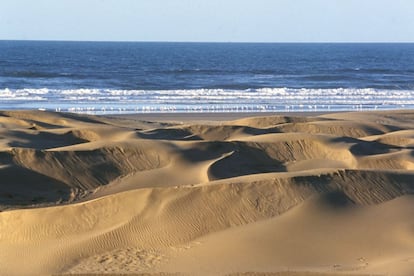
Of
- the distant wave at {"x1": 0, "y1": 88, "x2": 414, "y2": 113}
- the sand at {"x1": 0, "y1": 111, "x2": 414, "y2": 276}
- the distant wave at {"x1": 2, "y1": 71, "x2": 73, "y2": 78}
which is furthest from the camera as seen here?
the distant wave at {"x1": 2, "y1": 71, "x2": 73, "y2": 78}

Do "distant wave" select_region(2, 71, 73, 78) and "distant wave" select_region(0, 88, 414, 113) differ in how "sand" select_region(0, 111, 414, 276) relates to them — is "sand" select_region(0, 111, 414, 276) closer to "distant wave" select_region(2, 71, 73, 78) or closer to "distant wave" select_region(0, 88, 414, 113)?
"distant wave" select_region(0, 88, 414, 113)

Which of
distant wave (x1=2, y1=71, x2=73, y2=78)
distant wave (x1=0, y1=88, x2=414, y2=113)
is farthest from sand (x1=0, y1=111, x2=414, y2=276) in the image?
distant wave (x1=2, y1=71, x2=73, y2=78)

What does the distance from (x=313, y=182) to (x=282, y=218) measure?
1.01 m

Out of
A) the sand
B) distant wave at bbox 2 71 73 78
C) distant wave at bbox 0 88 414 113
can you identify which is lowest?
distant wave at bbox 2 71 73 78

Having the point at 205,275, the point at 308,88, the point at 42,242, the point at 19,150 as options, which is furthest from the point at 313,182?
the point at 308,88

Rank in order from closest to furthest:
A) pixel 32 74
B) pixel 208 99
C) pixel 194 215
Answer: pixel 194 215, pixel 208 99, pixel 32 74

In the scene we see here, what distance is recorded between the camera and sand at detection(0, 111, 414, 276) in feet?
22.6

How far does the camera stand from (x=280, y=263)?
683 centimetres

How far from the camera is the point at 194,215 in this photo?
7848 millimetres

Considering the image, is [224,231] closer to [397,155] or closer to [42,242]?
[42,242]

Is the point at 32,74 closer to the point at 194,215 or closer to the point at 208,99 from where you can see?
the point at 208,99

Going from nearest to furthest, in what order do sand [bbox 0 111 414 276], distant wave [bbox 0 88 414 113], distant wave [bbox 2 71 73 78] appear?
sand [bbox 0 111 414 276] → distant wave [bbox 0 88 414 113] → distant wave [bbox 2 71 73 78]

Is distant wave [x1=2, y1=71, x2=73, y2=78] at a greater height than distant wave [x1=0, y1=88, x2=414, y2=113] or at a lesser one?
lesser

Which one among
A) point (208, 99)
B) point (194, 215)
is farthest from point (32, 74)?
point (194, 215)
